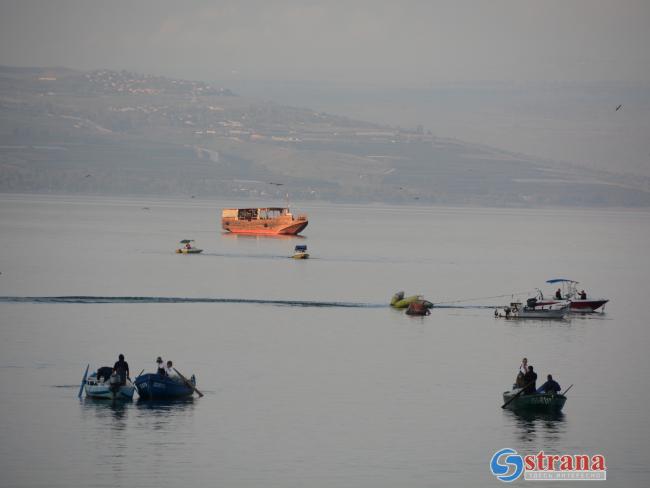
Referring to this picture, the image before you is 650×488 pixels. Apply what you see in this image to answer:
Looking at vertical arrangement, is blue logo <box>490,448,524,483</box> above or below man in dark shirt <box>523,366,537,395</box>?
below

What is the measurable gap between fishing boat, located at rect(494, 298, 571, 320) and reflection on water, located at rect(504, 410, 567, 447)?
42.5 meters

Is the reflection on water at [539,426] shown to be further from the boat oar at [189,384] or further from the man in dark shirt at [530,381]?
the boat oar at [189,384]

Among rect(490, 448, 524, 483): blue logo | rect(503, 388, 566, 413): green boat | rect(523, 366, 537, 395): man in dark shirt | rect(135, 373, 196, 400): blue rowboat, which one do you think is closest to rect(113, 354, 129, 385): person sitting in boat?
rect(135, 373, 196, 400): blue rowboat

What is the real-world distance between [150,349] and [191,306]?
28030mm

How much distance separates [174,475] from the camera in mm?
49094

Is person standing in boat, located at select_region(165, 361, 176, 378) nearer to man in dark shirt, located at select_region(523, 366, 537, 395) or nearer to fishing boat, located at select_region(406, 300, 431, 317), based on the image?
man in dark shirt, located at select_region(523, 366, 537, 395)

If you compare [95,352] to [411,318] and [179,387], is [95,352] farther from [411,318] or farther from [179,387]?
[411,318]

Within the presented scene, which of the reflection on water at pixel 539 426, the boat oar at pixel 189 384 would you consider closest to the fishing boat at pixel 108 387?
the boat oar at pixel 189 384

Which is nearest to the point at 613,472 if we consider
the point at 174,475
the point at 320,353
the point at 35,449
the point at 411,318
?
the point at 174,475

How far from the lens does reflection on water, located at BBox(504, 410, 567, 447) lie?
56312mm

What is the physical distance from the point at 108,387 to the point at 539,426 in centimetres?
1977

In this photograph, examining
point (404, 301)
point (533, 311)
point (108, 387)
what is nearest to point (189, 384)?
point (108, 387)

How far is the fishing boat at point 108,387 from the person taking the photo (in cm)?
6066

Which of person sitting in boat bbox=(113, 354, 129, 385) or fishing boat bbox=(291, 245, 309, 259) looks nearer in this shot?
person sitting in boat bbox=(113, 354, 129, 385)
